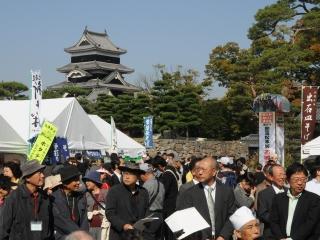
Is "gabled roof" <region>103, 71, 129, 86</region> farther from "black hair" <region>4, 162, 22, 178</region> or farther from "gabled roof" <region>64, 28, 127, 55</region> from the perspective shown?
"black hair" <region>4, 162, 22, 178</region>

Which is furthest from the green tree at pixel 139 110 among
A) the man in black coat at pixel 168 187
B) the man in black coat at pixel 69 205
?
the man in black coat at pixel 69 205

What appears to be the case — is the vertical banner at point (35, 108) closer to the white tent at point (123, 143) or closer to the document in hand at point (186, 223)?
the white tent at point (123, 143)

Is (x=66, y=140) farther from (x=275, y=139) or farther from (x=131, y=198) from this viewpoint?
(x=131, y=198)

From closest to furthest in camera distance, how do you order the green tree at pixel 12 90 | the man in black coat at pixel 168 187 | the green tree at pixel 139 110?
the man in black coat at pixel 168 187
the green tree at pixel 139 110
the green tree at pixel 12 90

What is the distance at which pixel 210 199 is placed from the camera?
6066 mm

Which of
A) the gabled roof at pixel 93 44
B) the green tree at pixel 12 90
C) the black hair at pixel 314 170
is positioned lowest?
the black hair at pixel 314 170

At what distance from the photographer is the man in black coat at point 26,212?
224 inches

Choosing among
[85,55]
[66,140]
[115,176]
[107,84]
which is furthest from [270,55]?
[85,55]

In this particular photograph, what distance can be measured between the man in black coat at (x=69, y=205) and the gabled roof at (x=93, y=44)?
220 ft

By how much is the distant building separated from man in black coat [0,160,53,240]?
60746 millimetres

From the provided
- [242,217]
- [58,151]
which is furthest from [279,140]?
[242,217]

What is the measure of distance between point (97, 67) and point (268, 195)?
6451 centimetres

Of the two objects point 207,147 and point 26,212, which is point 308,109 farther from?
point 207,147

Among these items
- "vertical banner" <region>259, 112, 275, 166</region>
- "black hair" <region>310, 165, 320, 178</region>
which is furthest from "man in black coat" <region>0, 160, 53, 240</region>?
"vertical banner" <region>259, 112, 275, 166</region>
